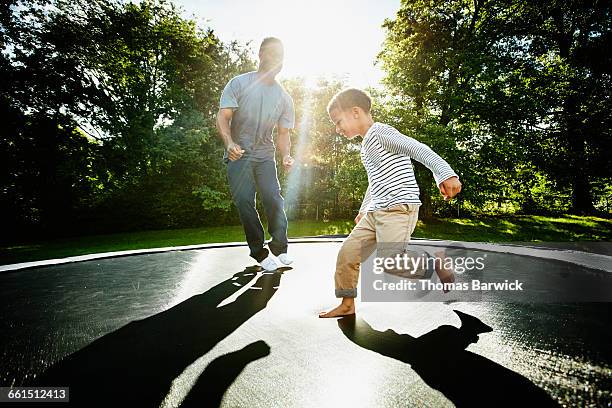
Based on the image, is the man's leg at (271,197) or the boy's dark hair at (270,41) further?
the man's leg at (271,197)

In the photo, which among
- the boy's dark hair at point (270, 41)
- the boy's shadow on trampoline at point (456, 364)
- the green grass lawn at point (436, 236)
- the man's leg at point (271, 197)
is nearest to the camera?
the boy's shadow on trampoline at point (456, 364)

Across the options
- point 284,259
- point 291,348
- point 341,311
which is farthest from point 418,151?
point 284,259

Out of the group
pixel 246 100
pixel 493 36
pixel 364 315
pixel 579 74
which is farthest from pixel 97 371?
pixel 493 36

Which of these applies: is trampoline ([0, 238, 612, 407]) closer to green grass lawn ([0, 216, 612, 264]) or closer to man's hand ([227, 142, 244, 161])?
man's hand ([227, 142, 244, 161])

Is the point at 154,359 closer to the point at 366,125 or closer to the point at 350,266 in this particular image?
the point at 350,266

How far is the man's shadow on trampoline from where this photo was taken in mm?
793

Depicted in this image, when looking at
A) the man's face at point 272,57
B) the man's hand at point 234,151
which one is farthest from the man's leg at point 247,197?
the man's face at point 272,57

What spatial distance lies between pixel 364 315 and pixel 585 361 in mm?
733

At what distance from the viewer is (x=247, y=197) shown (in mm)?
2330

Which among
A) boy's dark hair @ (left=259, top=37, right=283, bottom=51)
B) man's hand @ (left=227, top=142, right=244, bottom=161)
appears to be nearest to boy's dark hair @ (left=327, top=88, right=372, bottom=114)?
man's hand @ (left=227, top=142, right=244, bottom=161)

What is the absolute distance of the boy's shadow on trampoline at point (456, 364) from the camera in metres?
0.75

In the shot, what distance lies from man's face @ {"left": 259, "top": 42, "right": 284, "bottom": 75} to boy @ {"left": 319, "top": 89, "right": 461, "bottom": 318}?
1.00 meters

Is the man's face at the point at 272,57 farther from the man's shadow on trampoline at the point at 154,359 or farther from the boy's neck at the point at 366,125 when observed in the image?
the man's shadow on trampoline at the point at 154,359

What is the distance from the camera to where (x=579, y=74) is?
23.5 feet
